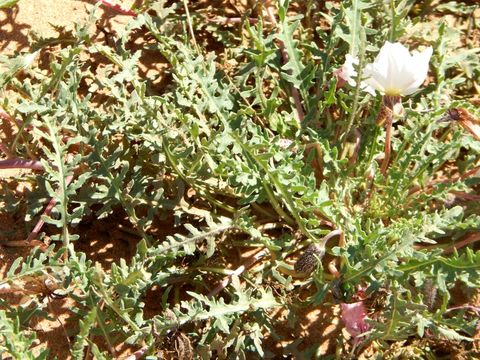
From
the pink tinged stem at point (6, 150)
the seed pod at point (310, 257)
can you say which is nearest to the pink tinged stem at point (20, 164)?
the pink tinged stem at point (6, 150)

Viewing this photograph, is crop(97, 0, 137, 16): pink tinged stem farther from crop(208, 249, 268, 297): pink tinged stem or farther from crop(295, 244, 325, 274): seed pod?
crop(295, 244, 325, 274): seed pod

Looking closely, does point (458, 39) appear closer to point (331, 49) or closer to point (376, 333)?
point (331, 49)

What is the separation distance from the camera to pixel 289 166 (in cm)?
250

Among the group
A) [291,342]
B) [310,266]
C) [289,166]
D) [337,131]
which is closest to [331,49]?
[337,131]

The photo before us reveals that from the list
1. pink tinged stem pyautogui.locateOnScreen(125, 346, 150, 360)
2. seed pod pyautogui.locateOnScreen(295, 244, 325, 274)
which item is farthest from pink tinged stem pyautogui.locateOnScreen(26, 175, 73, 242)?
seed pod pyautogui.locateOnScreen(295, 244, 325, 274)

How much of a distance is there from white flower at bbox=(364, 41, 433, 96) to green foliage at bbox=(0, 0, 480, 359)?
67 millimetres

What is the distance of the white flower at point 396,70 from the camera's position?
246cm

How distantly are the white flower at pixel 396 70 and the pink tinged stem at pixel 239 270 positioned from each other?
26.1 inches

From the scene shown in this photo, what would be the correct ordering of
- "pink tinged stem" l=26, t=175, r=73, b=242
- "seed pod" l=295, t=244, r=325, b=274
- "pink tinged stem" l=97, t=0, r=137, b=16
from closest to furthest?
"seed pod" l=295, t=244, r=325, b=274
"pink tinged stem" l=26, t=175, r=73, b=242
"pink tinged stem" l=97, t=0, r=137, b=16

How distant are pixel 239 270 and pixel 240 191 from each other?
0.25 meters

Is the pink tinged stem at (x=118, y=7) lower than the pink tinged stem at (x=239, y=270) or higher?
higher

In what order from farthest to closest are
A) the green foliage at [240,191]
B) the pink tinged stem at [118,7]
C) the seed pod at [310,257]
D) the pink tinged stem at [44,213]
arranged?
1. the pink tinged stem at [118,7]
2. the pink tinged stem at [44,213]
3. the seed pod at [310,257]
4. the green foliage at [240,191]

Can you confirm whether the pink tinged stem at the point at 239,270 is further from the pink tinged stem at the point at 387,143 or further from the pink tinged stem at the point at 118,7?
the pink tinged stem at the point at 118,7

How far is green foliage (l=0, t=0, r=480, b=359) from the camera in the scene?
2.32 m
